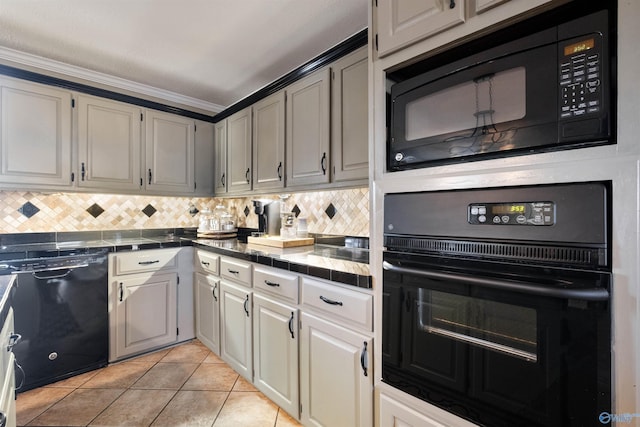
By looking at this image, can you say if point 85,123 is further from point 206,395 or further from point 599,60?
point 599,60

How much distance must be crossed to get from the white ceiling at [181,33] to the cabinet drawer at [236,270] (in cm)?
150

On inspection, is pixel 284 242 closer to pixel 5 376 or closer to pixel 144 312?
pixel 144 312

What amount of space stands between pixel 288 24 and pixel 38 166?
6.93 feet

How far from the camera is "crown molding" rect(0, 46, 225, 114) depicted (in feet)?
7.07

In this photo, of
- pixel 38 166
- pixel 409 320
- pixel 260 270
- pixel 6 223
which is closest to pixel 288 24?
pixel 260 270

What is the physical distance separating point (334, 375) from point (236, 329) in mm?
952

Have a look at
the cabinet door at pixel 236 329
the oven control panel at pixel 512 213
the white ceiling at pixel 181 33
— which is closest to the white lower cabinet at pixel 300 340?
the cabinet door at pixel 236 329

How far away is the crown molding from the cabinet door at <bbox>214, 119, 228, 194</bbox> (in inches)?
13.1

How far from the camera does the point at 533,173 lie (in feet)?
2.64

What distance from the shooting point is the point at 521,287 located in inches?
31.9

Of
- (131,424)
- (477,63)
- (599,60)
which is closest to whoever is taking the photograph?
(599,60)

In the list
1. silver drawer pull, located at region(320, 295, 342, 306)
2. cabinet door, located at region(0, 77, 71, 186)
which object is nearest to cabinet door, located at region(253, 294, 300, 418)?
silver drawer pull, located at region(320, 295, 342, 306)

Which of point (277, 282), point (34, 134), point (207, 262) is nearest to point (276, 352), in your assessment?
point (277, 282)

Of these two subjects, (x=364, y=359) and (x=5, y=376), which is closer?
(x=5, y=376)
